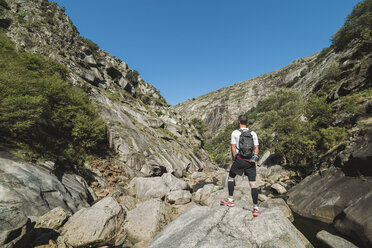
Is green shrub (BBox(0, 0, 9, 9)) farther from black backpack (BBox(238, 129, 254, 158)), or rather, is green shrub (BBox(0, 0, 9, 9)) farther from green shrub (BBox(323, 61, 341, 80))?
A: green shrub (BBox(323, 61, 341, 80))

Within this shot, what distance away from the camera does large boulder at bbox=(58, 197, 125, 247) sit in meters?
7.30

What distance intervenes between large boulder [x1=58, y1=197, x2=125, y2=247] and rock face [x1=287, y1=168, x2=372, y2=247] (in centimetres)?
1324

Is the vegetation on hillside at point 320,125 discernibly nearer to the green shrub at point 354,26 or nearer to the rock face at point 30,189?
the green shrub at point 354,26

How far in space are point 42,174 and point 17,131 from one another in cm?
472

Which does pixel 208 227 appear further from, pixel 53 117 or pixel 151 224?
pixel 53 117

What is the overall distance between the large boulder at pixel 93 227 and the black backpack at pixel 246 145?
803 centimetres

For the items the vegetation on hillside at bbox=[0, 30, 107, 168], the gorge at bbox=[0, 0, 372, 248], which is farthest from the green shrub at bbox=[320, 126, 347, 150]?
the vegetation on hillside at bbox=[0, 30, 107, 168]

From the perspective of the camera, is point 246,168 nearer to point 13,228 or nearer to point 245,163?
point 245,163

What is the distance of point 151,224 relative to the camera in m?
8.89

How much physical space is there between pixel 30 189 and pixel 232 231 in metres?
9.77

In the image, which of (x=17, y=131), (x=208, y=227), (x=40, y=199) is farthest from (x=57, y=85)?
(x=208, y=227)

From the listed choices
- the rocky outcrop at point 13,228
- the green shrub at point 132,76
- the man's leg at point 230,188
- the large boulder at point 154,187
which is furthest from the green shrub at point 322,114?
the green shrub at point 132,76

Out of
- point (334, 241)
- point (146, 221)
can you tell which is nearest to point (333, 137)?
point (334, 241)

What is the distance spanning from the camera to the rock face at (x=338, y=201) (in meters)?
8.59
